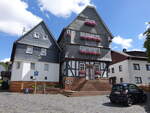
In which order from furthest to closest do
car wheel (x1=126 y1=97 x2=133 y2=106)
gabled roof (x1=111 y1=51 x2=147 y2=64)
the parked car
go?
gabled roof (x1=111 y1=51 x2=147 y2=64) < the parked car < car wheel (x1=126 y1=97 x2=133 y2=106)

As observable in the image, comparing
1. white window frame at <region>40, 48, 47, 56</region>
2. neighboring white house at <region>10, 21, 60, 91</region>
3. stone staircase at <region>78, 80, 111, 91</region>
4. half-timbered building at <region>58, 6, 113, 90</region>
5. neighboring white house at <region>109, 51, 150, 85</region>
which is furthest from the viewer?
neighboring white house at <region>109, 51, 150, 85</region>

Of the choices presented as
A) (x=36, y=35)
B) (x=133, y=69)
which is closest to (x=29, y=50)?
(x=36, y=35)

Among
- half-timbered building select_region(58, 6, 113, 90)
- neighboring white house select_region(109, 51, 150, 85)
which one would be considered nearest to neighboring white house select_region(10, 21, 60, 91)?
half-timbered building select_region(58, 6, 113, 90)

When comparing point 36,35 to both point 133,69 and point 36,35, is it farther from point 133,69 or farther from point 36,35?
point 133,69

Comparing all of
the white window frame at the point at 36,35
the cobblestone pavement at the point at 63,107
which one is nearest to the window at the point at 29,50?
the white window frame at the point at 36,35

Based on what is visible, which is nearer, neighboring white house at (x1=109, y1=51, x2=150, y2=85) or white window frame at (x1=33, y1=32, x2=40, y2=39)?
white window frame at (x1=33, y1=32, x2=40, y2=39)

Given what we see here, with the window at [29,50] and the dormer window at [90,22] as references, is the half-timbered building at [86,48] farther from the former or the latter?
the window at [29,50]

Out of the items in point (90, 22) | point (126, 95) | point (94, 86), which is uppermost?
point (90, 22)

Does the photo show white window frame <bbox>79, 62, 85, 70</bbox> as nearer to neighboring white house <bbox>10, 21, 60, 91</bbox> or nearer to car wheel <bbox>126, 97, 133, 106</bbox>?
neighboring white house <bbox>10, 21, 60, 91</bbox>

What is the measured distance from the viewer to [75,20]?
2383 cm

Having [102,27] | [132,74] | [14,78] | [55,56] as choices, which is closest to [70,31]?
[55,56]

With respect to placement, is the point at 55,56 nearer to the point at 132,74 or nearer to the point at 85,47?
the point at 85,47

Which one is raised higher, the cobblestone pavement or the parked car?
the parked car

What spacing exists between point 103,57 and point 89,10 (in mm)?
9161
